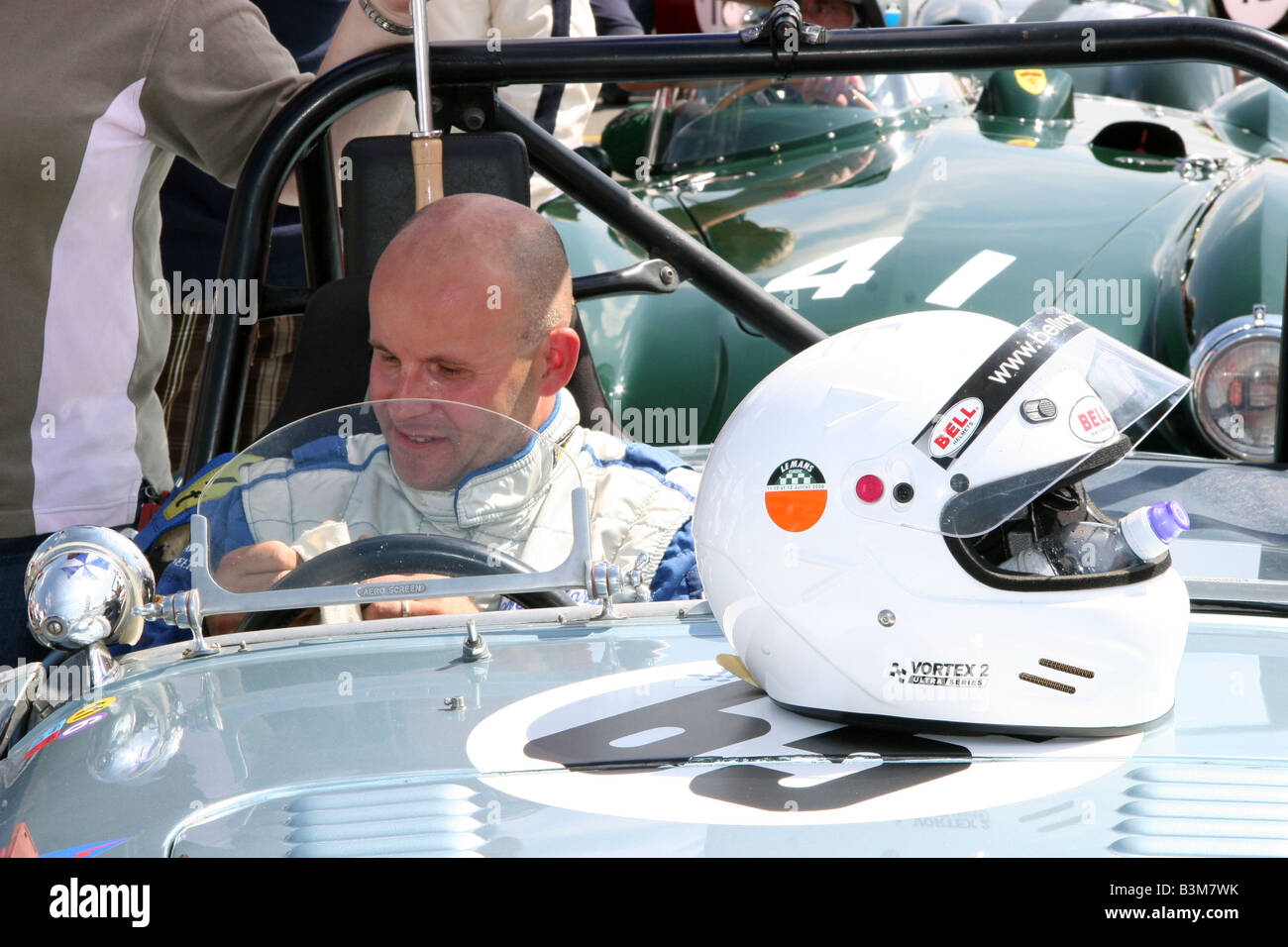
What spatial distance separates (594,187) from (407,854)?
1.75 meters

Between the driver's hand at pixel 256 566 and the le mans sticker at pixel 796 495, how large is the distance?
2.00 feet

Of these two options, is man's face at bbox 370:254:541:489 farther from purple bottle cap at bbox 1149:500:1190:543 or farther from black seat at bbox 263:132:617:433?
purple bottle cap at bbox 1149:500:1190:543

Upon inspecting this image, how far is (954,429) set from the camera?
4.19 ft

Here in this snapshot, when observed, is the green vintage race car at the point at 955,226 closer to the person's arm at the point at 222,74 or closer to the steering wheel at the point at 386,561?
the person's arm at the point at 222,74

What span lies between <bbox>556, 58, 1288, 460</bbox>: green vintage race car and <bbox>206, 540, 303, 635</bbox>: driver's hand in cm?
223

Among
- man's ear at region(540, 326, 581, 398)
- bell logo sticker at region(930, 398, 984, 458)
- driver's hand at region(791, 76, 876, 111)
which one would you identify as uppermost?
driver's hand at region(791, 76, 876, 111)

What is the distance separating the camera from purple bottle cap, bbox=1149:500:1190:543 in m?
1.27

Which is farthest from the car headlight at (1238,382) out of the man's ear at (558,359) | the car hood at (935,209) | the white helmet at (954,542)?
the white helmet at (954,542)

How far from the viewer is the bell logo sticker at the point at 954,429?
4.18 ft

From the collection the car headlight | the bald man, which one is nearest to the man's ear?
the bald man

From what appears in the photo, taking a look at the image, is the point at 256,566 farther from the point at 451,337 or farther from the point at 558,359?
the point at 558,359

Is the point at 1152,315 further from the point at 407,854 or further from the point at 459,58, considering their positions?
the point at 407,854

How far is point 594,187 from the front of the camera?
2646 mm
